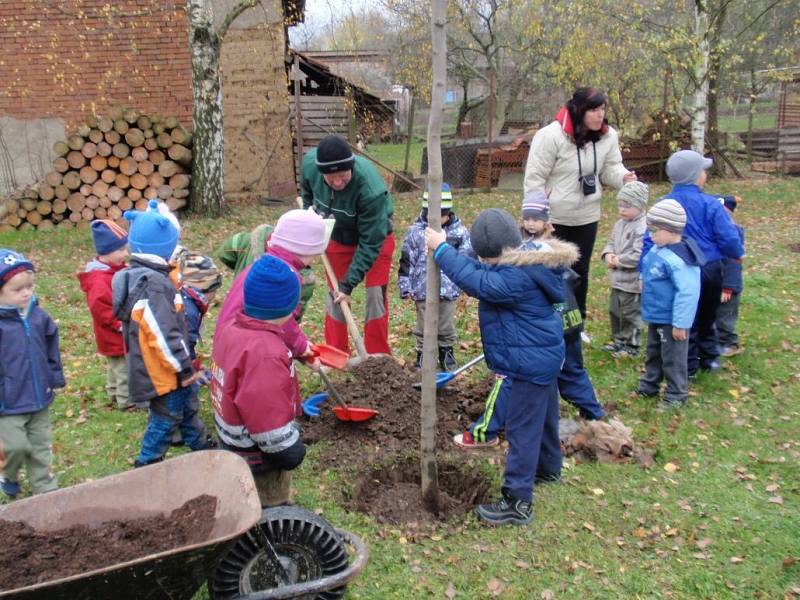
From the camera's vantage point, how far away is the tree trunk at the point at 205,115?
448 inches

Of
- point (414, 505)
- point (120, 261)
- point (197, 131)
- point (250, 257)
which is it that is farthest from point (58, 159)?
point (414, 505)

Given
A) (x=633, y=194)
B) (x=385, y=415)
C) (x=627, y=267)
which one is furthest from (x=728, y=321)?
(x=385, y=415)

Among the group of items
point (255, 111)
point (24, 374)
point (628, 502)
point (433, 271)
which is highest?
point (255, 111)

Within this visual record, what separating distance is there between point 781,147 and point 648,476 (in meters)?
18.9

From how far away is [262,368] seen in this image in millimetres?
3047

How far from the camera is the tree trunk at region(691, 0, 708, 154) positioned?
13.7 metres

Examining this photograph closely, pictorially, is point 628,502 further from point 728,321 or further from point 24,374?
point 24,374

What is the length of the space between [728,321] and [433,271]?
3840 millimetres

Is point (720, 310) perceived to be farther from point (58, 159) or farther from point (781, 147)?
point (781, 147)

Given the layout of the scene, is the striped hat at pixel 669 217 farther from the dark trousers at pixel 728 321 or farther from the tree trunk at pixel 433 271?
the tree trunk at pixel 433 271

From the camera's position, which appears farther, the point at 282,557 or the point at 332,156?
the point at 332,156

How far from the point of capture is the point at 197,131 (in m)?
12.1

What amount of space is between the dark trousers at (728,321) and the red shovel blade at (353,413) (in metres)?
3.33

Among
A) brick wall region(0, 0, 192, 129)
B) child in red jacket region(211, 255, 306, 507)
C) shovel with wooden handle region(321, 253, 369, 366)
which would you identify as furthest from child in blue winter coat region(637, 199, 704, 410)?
brick wall region(0, 0, 192, 129)
